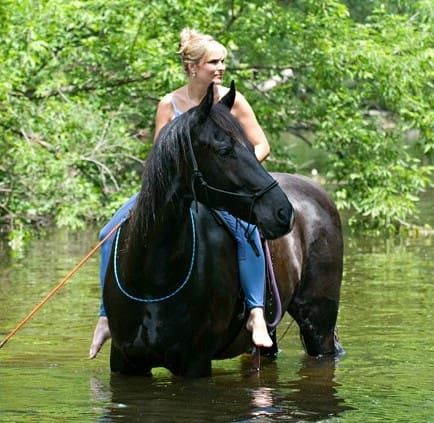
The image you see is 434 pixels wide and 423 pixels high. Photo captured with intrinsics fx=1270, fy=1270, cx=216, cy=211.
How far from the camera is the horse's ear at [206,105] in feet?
21.2

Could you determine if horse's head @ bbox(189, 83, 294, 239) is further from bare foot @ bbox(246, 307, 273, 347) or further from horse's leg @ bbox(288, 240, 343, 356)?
horse's leg @ bbox(288, 240, 343, 356)

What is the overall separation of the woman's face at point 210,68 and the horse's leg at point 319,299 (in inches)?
71.7

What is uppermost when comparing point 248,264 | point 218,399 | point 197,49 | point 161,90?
point 161,90

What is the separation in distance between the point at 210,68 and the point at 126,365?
1.78 m

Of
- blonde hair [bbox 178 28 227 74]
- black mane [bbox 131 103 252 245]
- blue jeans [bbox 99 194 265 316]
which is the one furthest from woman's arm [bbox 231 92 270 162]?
black mane [bbox 131 103 252 245]

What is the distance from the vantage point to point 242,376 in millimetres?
8094

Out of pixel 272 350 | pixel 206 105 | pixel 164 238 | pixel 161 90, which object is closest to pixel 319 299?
pixel 272 350

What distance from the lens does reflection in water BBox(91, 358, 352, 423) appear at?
6.68 m

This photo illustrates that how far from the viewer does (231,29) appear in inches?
758

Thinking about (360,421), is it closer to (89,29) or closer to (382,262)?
(382,262)

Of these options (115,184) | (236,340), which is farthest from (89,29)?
(236,340)

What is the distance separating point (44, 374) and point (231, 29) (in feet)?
38.8

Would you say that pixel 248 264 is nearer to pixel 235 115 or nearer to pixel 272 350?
pixel 235 115

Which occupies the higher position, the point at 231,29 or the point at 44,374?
the point at 231,29
